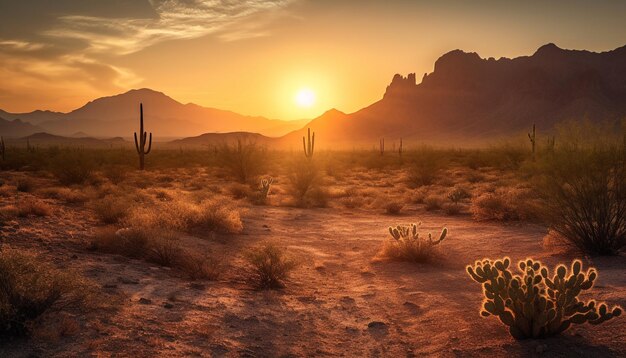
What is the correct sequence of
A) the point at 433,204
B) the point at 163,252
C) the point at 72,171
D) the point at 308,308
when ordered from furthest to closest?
the point at 72,171, the point at 433,204, the point at 163,252, the point at 308,308

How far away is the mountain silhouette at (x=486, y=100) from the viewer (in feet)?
365

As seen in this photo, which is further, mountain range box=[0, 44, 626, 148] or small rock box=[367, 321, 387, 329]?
mountain range box=[0, 44, 626, 148]

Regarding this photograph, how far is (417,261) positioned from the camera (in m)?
9.78

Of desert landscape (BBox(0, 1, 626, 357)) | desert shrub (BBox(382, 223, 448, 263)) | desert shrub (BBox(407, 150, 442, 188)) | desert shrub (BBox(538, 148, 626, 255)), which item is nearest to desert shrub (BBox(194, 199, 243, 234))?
desert landscape (BBox(0, 1, 626, 357))

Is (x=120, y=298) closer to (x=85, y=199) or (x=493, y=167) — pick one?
(x=85, y=199)

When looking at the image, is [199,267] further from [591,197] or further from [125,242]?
[591,197]

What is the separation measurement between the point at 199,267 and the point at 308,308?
2.17 meters

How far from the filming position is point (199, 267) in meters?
8.09

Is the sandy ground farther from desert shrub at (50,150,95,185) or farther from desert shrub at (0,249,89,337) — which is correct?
desert shrub at (50,150,95,185)

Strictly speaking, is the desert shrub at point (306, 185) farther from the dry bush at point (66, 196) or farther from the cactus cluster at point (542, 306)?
the cactus cluster at point (542, 306)

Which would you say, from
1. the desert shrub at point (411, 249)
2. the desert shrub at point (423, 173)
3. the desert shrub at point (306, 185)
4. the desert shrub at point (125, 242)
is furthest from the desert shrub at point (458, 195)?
the desert shrub at point (125, 242)

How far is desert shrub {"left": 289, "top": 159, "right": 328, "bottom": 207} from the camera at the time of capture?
1994 cm

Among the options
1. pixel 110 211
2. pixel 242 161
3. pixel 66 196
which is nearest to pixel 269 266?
pixel 110 211

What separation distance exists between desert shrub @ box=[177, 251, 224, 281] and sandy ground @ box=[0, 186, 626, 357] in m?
0.24
